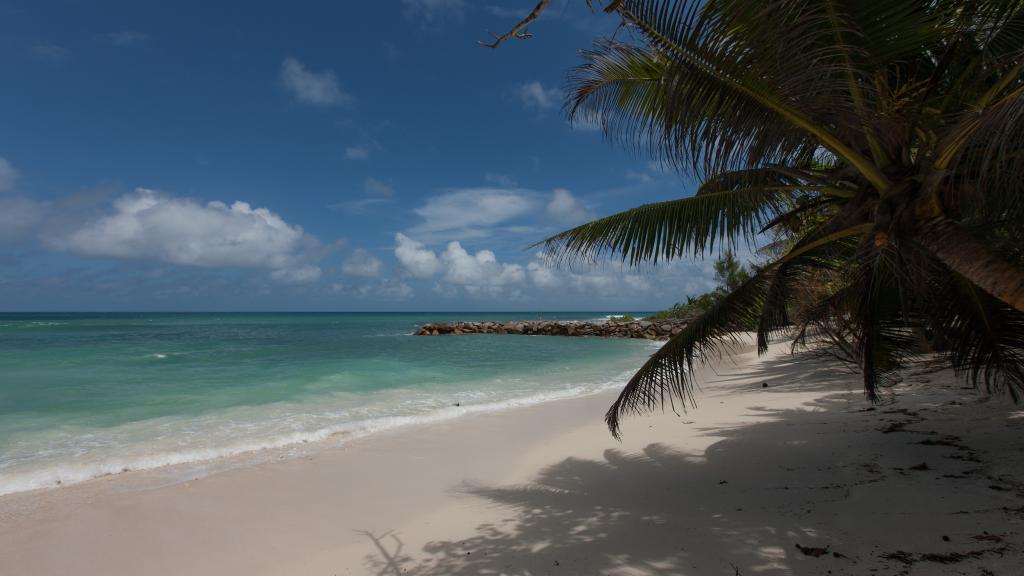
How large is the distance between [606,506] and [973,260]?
118 inches

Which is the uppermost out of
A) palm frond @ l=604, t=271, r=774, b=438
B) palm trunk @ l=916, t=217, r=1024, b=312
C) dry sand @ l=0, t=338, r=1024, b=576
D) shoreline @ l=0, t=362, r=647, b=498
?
palm trunk @ l=916, t=217, r=1024, b=312

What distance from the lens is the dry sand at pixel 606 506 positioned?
3.04m

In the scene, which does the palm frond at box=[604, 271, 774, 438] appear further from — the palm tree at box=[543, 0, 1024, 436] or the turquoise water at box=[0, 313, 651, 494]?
the turquoise water at box=[0, 313, 651, 494]

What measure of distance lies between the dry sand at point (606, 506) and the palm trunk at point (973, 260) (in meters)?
1.39

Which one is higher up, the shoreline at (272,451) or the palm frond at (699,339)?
the palm frond at (699,339)

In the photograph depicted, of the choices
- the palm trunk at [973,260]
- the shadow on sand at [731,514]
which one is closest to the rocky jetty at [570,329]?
the shadow on sand at [731,514]

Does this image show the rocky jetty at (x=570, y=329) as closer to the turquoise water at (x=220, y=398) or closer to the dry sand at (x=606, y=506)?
the turquoise water at (x=220, y=398)

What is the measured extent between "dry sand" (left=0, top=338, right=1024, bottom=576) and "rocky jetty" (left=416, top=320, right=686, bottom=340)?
25112 mm

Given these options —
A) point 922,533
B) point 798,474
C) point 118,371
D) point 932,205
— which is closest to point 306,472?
point 798,474

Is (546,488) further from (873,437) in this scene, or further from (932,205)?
(932,205)

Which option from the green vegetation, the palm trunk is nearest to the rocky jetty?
the green vegetation

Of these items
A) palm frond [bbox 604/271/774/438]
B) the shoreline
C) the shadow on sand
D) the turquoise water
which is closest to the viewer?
the shadow on sand

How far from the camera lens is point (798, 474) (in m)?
4.34

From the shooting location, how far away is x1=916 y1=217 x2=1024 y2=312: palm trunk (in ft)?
7.57
